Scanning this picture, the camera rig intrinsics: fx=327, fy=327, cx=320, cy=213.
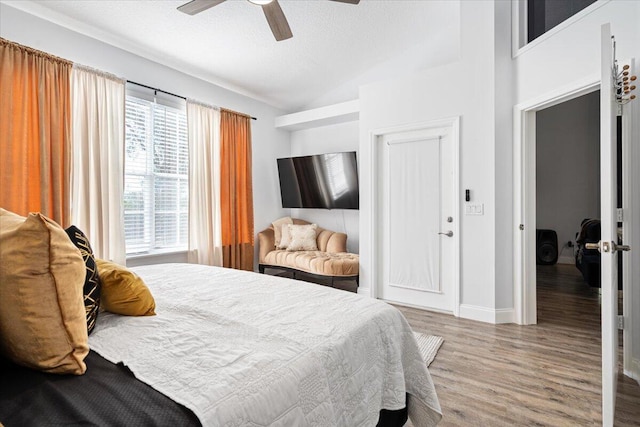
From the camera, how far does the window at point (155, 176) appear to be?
357cm

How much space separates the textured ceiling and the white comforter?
2.67 meters

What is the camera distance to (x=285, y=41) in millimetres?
3707

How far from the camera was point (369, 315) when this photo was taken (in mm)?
1431

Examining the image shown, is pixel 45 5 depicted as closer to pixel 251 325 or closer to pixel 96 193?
pixel 96 193

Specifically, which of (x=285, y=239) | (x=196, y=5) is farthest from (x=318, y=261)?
(x=196, y=5)

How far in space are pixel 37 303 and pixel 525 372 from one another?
106 inches

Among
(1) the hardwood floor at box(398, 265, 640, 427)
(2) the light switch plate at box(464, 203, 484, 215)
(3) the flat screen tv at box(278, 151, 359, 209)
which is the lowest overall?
(1) the hardwood floor at box(398, 265, 640, 427)

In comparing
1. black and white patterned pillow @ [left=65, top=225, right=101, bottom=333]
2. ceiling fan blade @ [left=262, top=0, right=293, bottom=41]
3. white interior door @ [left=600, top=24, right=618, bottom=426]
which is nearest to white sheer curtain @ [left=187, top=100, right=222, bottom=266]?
ceiling fan blade @ [left=262, top=0, right=293, bottom=41]

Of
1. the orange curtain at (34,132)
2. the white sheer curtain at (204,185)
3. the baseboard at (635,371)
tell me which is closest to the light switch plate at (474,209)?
the baseboard at (635,371)

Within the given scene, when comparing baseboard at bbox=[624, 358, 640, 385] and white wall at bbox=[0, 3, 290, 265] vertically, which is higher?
white wall at bbox=[0, 3, 290, 265]

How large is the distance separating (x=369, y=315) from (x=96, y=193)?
9.86 feet

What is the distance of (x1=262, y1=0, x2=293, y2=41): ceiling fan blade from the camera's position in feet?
7.34

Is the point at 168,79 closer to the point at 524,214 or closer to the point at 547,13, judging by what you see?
the point at 547,13

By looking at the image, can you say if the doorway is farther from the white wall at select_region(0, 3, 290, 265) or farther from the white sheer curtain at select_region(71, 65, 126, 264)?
the white sheer curtain at select_region(71, 65, 126, 264)
